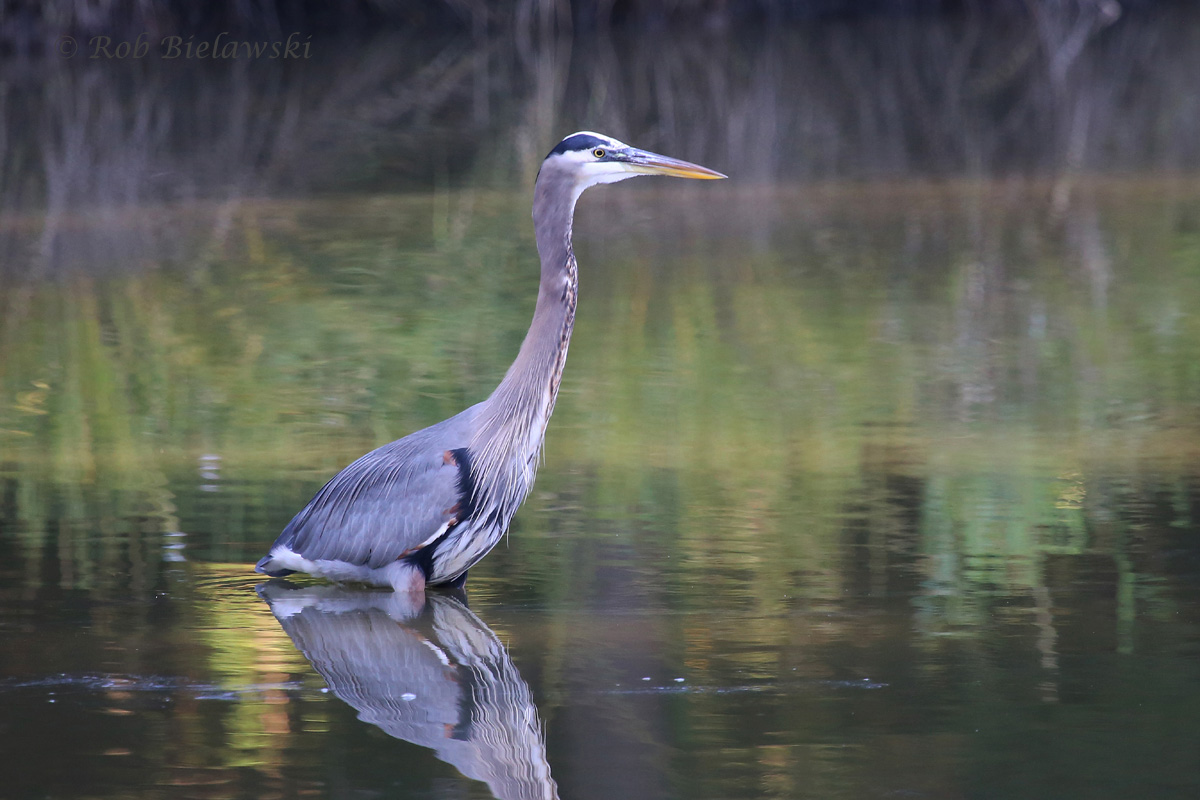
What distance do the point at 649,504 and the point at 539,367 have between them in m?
1.11

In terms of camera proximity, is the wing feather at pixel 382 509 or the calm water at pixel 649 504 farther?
the wing feather at pixel 382 509

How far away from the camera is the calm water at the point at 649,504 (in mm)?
4789

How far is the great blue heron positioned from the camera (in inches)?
236

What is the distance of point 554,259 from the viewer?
6.20 meters

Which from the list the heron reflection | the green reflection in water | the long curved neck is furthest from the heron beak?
the heron reflection

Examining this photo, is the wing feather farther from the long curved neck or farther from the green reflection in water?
the green reflection in water

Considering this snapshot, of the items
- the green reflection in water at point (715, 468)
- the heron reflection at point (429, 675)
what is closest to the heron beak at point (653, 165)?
the green reflection in water at point (715, 468)

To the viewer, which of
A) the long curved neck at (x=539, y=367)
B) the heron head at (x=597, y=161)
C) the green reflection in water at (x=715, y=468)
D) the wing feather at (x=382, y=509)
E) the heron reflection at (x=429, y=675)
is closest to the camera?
the heron reflection at (x=429, y=675)

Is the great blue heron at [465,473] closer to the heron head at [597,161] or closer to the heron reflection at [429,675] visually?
the heron head at [597,161]

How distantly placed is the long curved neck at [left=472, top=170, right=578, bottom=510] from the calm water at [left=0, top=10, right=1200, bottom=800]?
1.48 ft

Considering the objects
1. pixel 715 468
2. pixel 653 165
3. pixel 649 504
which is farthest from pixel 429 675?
pixel 715 468

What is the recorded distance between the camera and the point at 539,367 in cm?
618

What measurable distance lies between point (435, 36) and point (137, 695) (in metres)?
23.9

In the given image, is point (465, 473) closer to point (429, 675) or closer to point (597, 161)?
point (429, 675)
